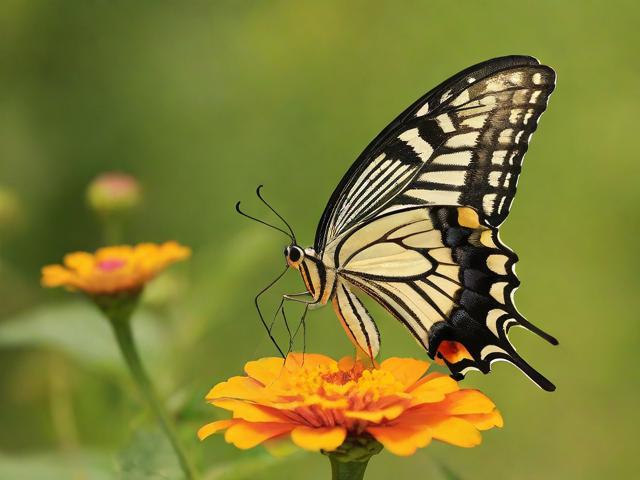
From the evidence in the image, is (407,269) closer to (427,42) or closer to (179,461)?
(179,461)

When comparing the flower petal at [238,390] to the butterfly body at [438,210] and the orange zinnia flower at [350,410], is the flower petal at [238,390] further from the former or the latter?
the butterfly body at [438,210]

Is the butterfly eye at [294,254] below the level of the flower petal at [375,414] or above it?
above

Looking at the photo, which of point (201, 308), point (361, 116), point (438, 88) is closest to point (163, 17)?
point (361, 116)

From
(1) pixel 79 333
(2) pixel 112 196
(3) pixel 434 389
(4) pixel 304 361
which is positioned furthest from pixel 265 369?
(2) pixel 112 196

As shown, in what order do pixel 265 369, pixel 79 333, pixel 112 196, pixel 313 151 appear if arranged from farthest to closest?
pixel 313 151, pixel 112 196, pixel 79 333, pixel 265 369

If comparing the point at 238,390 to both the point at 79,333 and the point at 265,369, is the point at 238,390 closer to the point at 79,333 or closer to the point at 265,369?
the point at 265,369

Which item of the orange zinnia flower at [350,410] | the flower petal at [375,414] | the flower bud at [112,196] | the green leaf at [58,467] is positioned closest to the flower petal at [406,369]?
the orange zinnia flower at [350,410]

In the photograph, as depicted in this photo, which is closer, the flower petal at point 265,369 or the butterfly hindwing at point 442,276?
the flower petal at point 265,369
